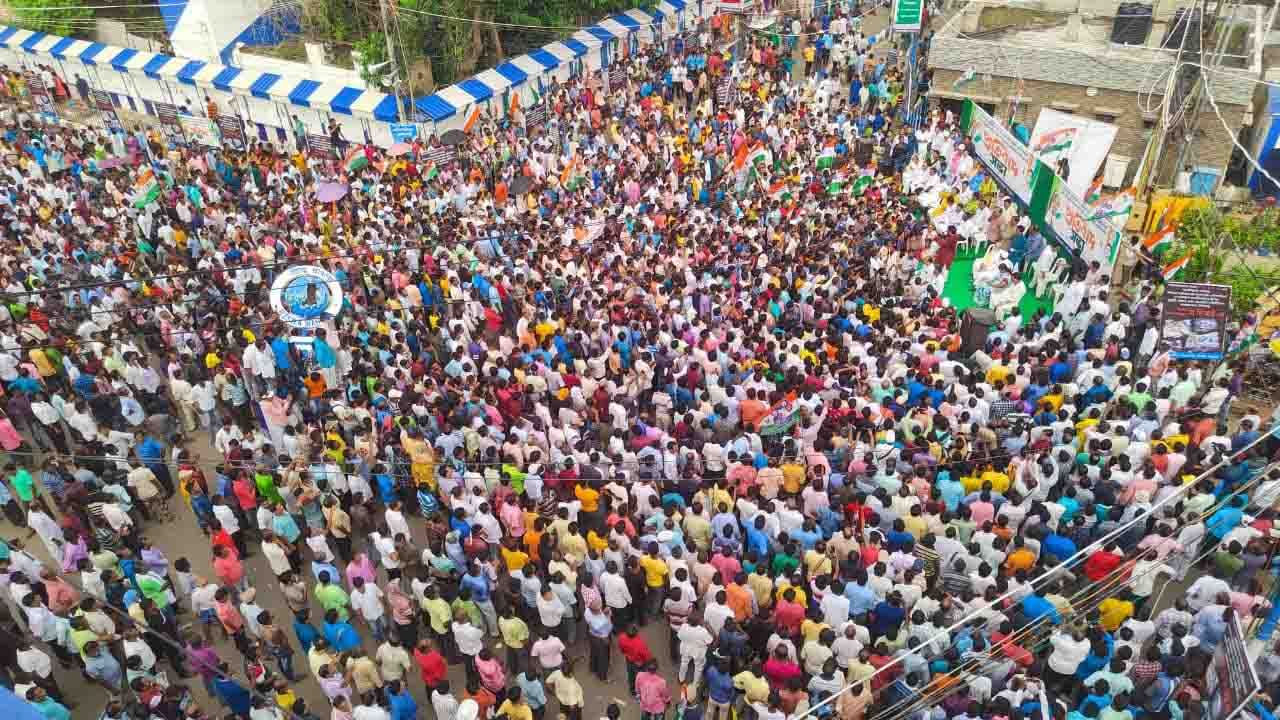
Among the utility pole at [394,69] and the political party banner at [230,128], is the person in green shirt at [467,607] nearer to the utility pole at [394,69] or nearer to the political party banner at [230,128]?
the utility pole at [394,69]

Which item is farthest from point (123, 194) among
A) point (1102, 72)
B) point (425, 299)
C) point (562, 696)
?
point (1102, 72)

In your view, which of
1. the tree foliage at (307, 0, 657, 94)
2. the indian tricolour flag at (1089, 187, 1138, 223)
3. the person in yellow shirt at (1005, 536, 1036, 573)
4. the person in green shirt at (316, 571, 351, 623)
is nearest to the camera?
the person in green shirt at (316, 571, 351, 623)

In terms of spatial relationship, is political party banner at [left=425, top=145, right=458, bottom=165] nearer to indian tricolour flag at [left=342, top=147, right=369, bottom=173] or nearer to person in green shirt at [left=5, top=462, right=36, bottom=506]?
indian tricolour flag at [left=342, top=147, right=369, bottom=173]

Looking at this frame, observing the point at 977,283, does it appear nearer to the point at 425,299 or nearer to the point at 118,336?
the point at 425,299

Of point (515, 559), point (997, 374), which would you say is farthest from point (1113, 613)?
point (515, 559)

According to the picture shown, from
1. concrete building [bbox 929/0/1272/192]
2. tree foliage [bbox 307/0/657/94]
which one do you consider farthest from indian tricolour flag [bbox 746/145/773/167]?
tree foliage [bbox 307/0/657/94]

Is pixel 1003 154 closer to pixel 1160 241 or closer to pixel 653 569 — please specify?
pixel 1160 241
